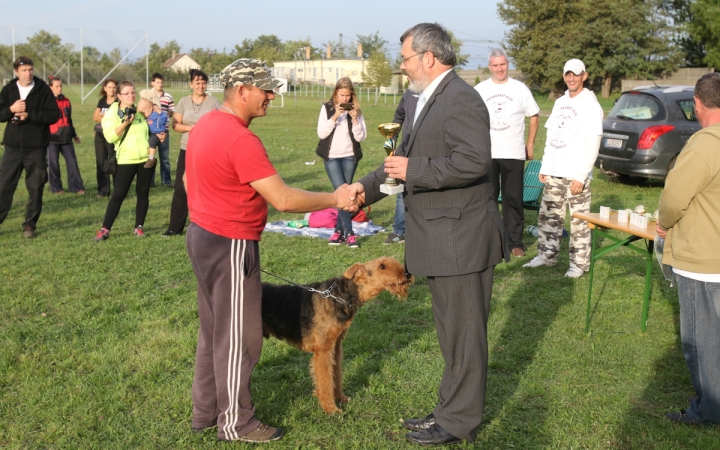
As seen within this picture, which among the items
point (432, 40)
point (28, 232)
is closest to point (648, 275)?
point (432, 40)

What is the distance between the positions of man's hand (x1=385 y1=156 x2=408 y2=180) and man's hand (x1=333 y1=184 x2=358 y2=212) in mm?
428

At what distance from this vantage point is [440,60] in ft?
11.6

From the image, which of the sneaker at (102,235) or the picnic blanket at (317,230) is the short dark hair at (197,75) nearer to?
the picnic blanket at (317,230)

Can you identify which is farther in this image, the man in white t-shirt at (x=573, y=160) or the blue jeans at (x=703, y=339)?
the man in white t-shirt at (x=573, y=160)

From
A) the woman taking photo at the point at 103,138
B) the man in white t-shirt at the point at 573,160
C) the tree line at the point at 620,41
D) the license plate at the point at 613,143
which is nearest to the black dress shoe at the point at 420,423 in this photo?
the man in white t-shirt at the point at 573,160

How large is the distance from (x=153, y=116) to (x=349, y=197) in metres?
8.24

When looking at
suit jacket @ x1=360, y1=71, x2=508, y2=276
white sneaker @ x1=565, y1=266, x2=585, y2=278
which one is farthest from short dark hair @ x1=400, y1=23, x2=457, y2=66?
white sneaker @ x1=565, y1=266, x2=585, y2=278

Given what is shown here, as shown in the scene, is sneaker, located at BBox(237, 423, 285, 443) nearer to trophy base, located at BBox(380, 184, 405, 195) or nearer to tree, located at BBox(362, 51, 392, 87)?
trophy base, located at BBox(380, 184, 405, 195)

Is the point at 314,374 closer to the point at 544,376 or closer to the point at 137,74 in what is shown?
the point at 544,376

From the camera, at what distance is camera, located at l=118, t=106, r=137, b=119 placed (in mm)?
8867

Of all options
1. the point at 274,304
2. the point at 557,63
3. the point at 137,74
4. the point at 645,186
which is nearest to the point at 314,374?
the point at 274,304

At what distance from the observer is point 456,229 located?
11.8 ft

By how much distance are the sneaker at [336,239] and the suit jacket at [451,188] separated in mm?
5106

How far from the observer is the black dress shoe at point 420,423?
4043 millimetres
